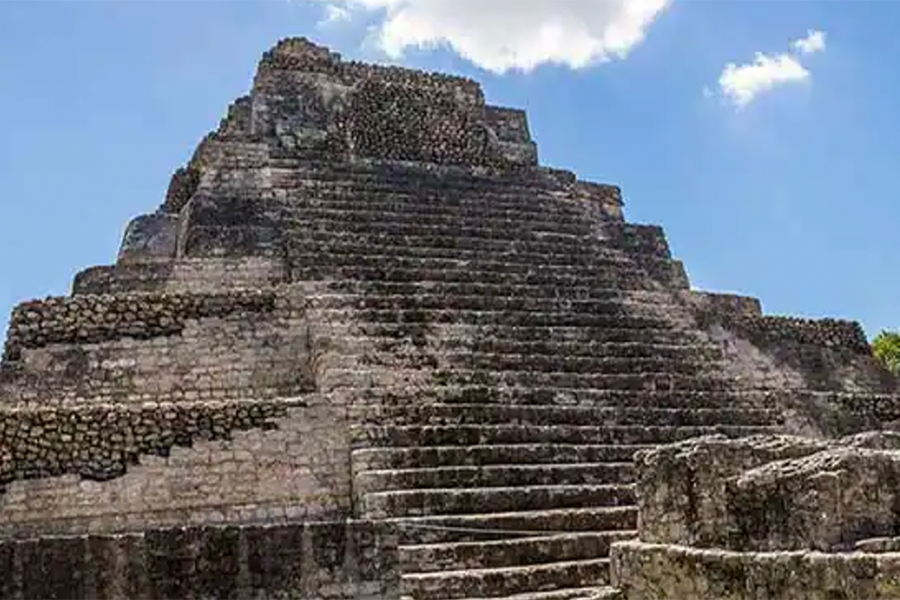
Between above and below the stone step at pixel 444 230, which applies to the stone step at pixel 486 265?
below

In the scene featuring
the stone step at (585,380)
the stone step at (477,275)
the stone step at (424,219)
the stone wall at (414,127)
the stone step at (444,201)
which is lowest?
the stone step at (585,380)

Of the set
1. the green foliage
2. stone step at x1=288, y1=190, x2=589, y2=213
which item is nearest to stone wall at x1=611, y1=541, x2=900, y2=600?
stone step at x1=288, y1=190, x2=589, y2=213

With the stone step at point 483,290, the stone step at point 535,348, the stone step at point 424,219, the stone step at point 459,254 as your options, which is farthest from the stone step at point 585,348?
the stone step at point 424,219

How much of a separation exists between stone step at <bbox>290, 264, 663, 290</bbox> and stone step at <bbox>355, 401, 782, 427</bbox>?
276 centimetres

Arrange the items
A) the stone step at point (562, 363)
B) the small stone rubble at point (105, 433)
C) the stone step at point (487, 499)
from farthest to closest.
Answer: the stone step at point (562, 363), the small stone rubble at point (105, 433), the stone step at point (487, 499)

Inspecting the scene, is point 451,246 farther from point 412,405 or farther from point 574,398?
point 412,405

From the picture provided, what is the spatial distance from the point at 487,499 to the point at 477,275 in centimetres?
466

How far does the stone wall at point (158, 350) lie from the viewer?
1005cm

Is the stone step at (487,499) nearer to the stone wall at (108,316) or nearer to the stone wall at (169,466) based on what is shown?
the stone wall at (169,466)

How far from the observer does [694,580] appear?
554 centimetres

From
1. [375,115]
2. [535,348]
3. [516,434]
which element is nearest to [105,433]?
[516,434]

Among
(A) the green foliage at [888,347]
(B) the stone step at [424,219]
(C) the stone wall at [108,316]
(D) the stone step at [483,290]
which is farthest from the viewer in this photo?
(A) the green foliage at [888,347]

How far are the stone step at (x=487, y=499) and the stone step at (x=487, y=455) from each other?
1.36 feet

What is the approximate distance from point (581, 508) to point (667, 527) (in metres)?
2.73
